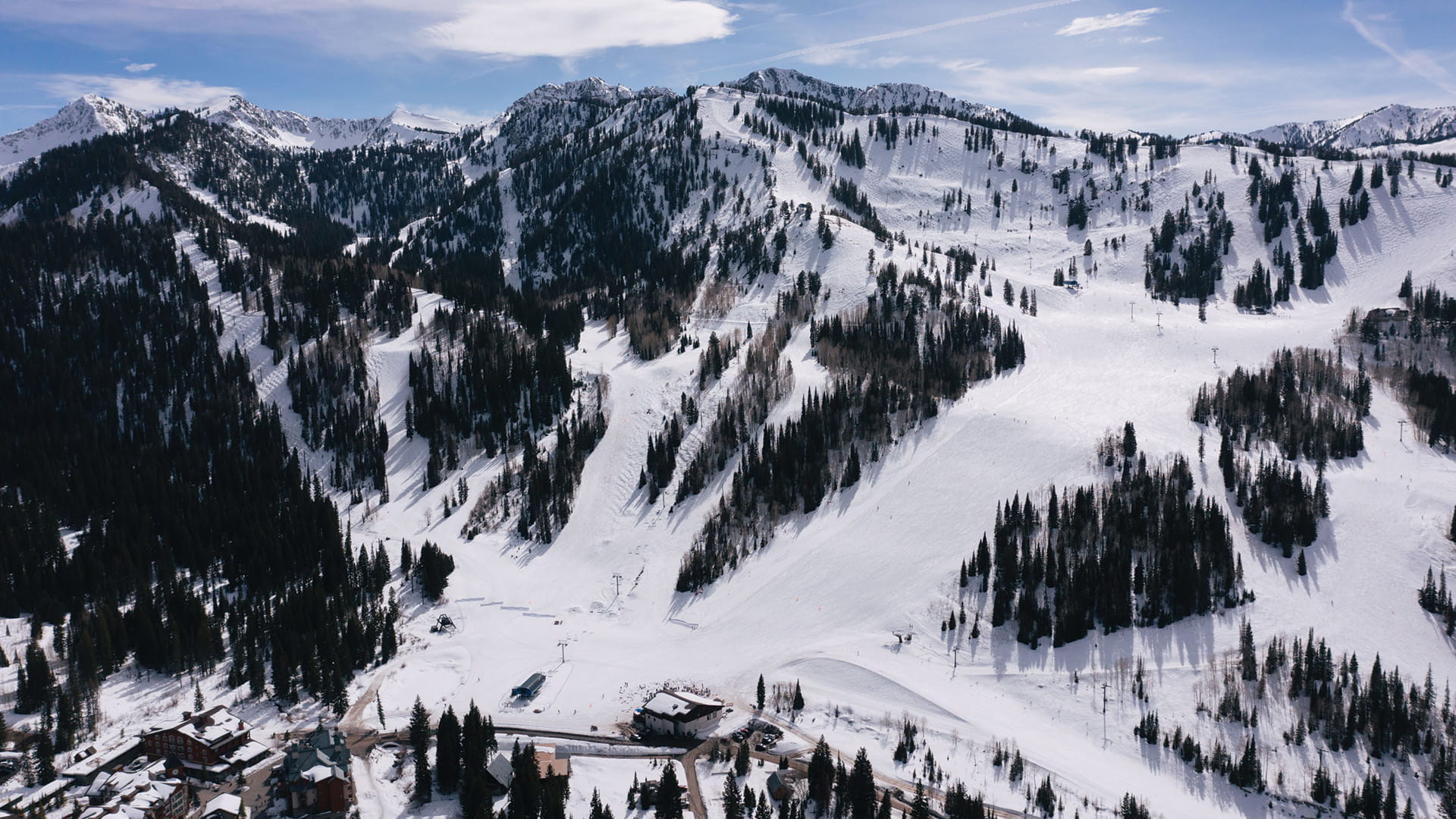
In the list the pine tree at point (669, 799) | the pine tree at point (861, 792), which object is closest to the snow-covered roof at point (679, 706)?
the pine tree at point (669, 799)

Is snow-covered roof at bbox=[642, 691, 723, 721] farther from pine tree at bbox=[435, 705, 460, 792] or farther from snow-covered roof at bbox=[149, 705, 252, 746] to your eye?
snow-covered roof at bbox=[149, 705, 252, 746]

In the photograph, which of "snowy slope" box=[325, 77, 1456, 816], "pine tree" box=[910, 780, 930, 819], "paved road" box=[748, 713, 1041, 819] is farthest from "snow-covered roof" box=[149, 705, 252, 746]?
"pine tree" box=[910, 780, 930, 819]

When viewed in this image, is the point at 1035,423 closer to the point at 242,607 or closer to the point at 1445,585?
the point at 1445,585

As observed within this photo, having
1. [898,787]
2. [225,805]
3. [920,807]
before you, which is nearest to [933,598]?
[898,787]

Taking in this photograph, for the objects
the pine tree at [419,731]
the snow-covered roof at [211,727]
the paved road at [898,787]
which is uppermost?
the snow-covered roof at [211,727]

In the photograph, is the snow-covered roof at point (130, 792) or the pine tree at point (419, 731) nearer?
the snow-covered roof at point (130, 792)

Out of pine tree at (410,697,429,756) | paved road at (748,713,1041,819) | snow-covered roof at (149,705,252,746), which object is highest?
snow-covered roof at (149,705,252,746)

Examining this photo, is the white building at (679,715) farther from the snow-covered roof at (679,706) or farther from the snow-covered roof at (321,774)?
the snow-covered roof at (321,774)

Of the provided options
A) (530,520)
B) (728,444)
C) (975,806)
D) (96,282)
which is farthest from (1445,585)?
(96,282)
